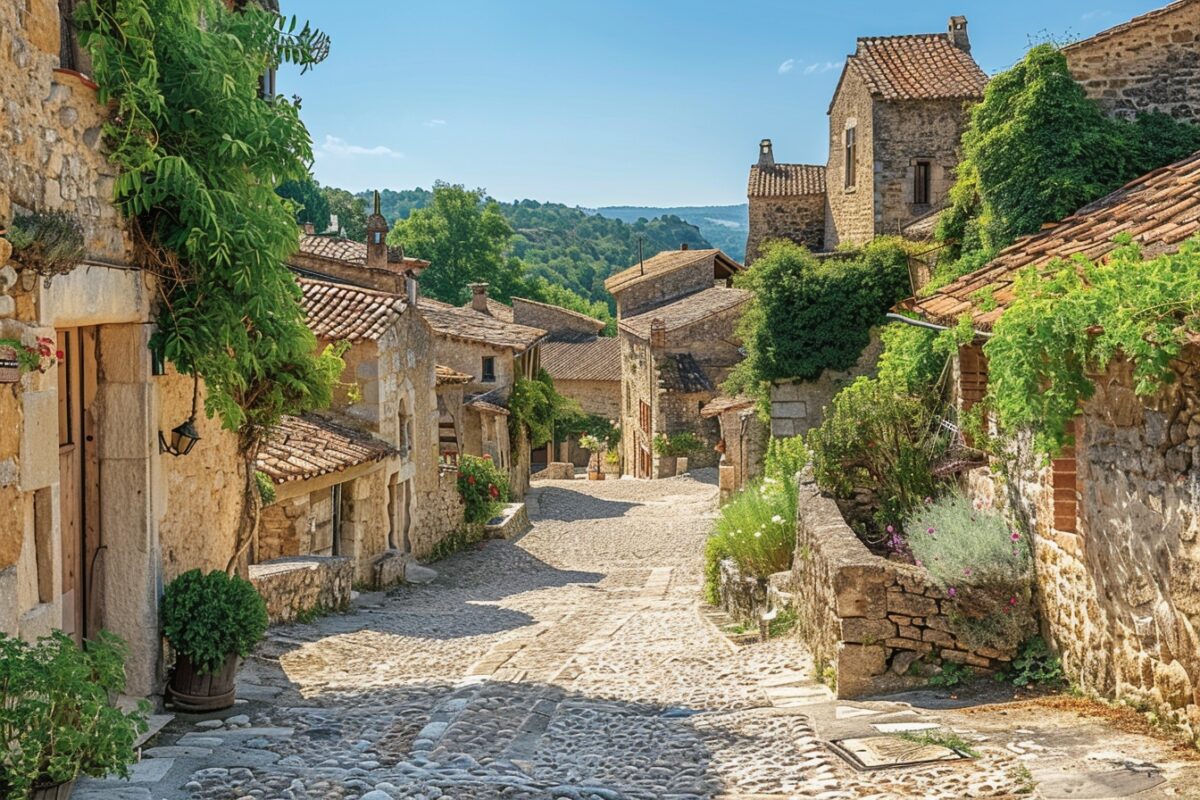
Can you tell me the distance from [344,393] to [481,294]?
2620 cm

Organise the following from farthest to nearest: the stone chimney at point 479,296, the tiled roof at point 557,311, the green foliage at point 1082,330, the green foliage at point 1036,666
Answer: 1. the tiled roof at point 557,311
2. the stone chimney at point 479,296
3. the green foliage at point 1036,666
4. the green foliage at point 1082,330

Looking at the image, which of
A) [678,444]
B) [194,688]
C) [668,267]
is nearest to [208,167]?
[194,688]

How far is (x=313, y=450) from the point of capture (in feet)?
48.0

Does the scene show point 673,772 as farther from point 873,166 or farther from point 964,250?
point 873,166

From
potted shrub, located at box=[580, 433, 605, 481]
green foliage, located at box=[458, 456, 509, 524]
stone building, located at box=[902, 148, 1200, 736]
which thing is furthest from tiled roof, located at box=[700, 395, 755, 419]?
stone building, located at box=[902, 148, 1200, 736]

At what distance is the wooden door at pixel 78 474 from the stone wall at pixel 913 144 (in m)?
19.1

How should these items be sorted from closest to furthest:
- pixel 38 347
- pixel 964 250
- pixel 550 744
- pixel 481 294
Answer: pixel 38 347 < pixel 550 744 < pixel 964 250 < pixel 481 294

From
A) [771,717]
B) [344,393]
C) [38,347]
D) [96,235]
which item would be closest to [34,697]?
[38,347]

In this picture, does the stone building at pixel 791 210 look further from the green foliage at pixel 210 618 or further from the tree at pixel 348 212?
the tree at pixel 348 212

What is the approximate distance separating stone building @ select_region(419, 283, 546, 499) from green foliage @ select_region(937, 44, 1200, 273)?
63.0ft

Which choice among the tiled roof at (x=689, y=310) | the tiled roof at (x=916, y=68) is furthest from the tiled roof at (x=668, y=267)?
the tiled roof at (x=916, y=68)

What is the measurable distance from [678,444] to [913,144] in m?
14.4

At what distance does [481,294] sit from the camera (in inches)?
1686

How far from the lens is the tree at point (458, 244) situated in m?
67.6
